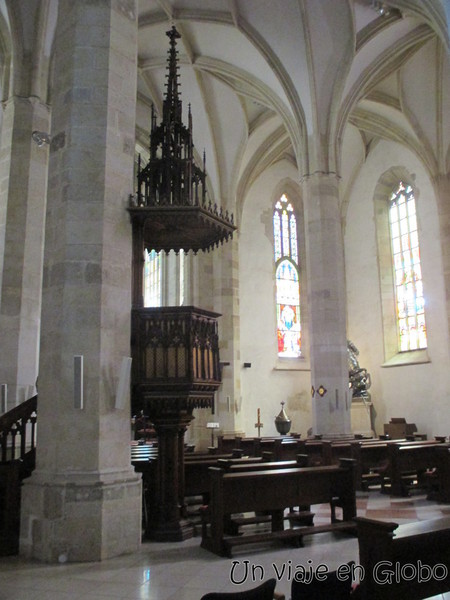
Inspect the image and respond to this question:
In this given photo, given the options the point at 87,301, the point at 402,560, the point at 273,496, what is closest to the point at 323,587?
the point at 402,560

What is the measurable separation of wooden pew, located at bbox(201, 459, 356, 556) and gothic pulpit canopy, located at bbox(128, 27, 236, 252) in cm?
317

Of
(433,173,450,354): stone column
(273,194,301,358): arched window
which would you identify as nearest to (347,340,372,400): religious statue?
(273,194,301,358): arched window

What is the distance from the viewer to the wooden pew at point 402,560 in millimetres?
3520

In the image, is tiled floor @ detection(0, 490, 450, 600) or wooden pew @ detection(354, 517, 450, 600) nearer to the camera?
wooden pew @ detection(354, 517, 450, 600)

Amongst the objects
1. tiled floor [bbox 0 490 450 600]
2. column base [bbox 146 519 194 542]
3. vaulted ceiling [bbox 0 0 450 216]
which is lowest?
tiled floor [bbox 0 490 450 600]

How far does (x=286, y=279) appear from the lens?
22.9 meters

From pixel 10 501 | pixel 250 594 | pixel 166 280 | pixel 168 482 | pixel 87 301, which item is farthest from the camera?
pixel 166 280

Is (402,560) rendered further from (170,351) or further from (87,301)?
(87,301)

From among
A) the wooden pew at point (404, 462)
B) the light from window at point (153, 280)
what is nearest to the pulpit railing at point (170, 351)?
the wooden pew at point (404, 462)

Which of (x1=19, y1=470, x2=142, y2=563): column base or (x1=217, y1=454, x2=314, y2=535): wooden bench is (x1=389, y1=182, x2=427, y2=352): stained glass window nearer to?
(x1=217, y1=454, x2=314, y2=535): wooden bench

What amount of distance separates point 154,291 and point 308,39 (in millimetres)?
13137

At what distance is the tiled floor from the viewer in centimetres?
490

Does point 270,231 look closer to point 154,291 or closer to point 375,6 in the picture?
point 154,291

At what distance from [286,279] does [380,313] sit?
13.0ft
